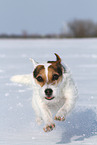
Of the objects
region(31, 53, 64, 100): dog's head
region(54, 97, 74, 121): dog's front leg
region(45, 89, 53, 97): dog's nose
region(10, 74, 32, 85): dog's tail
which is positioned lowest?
region(54, 97, 74, 121): dog's front leg

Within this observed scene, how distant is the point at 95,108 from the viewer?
5.50 metres

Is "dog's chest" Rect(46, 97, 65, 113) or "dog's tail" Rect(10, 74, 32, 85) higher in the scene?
"dog's tail" Rect(10, 74, 32, 85)

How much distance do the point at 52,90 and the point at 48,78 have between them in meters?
0.15

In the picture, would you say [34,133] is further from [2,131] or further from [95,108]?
[95,108]

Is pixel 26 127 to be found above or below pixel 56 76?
below

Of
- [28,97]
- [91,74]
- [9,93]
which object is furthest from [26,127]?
[91,74]

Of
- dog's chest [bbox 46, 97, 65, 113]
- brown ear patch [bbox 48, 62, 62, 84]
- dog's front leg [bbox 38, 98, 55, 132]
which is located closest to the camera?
brown ear patch [bbox 48, 62, 62, 84]

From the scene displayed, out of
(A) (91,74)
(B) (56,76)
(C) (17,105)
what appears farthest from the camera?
(A) (91,74)

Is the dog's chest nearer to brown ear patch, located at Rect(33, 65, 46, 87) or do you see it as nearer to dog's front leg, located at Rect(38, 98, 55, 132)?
dog's front leg, located at Rect(38, 98, 55, 132)

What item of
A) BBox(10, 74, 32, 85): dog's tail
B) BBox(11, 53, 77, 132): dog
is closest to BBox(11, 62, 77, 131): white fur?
BBox(11, 53, 77, 132): dog

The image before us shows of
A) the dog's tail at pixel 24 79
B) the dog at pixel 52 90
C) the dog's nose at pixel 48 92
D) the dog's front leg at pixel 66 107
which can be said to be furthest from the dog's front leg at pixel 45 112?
the dog's tail at pixel 24 79

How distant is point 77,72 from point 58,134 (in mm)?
6488

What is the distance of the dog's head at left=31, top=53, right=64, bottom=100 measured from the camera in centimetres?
353

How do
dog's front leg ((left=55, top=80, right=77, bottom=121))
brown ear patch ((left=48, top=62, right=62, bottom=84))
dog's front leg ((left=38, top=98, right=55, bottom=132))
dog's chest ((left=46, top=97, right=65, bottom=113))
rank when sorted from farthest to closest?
dog's chest ((left=46, top=97, right=65, bottom=113))
dog's front leg ((left=55, top=80, right=77, bottom=121))
dog's front leg ((left=38, top=98, right=55, bottom=132))
brown ear patch ((left=48, top=62, right=62, bottom=84))
